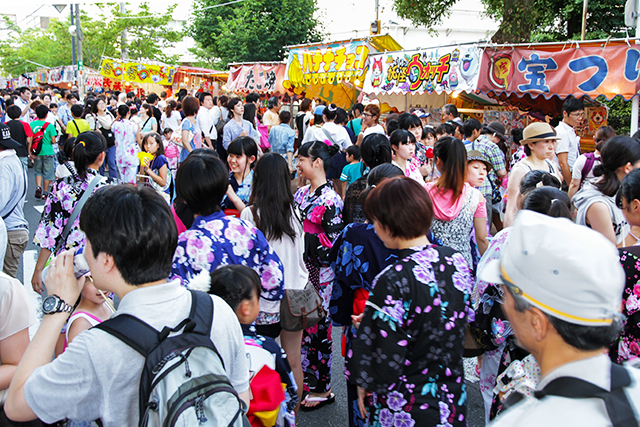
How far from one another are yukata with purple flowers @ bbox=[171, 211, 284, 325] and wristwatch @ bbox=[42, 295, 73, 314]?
2.30ft

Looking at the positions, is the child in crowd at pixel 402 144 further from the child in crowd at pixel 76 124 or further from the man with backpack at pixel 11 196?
the child in crowd at pixel 76 124

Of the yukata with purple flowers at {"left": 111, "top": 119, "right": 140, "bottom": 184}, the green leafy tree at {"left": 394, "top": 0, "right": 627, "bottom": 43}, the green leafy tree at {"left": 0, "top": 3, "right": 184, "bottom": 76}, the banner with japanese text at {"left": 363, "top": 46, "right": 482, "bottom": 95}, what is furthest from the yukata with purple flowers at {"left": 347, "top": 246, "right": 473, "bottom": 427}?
the green leafy tree at {"left": 0, "top": 3, "right": 184, "bottom": 76}

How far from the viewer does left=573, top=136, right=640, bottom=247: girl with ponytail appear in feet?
10.9

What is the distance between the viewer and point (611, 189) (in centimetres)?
340

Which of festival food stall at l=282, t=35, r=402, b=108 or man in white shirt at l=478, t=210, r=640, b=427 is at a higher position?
festival food stall at l=282, t=35, r=402, b=108

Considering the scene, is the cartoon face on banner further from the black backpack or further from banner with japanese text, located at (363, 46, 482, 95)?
the black backpack

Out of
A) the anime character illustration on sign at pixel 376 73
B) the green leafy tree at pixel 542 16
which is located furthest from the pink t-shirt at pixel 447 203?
the green leafy tree at pixel 542 16

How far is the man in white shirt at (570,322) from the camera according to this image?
40.7 inches

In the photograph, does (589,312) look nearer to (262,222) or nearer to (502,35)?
(262,222)

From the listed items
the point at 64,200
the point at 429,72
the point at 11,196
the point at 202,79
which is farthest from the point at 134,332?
the point at 202,79

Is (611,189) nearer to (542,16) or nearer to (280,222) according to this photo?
(280,222)

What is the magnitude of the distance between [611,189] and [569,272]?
9.01 ft

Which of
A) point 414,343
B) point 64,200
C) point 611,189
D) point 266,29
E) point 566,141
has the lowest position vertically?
point 414,343

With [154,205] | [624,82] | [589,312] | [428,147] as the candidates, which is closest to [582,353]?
[589,312]
